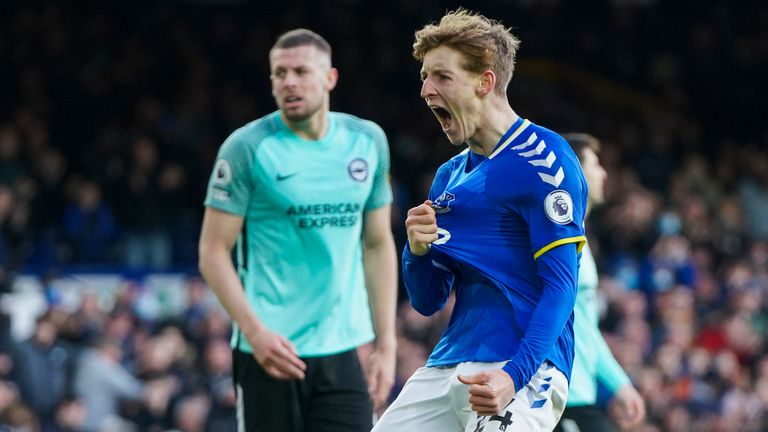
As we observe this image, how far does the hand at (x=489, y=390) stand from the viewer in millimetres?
3973

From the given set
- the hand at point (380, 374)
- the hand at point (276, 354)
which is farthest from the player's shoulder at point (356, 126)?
the hand at point (276, 354)

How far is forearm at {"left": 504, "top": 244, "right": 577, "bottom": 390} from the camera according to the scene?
4.07m

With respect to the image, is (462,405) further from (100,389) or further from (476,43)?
(100,389)

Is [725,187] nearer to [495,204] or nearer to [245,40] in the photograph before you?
[245,40]

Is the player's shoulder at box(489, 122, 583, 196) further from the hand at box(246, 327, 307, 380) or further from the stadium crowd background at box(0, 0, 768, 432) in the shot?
the stadium crowd background at box(0, 0, 768, 432)

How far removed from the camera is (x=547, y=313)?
410cm

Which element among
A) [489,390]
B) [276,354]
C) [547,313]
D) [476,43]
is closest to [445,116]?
[476,43]

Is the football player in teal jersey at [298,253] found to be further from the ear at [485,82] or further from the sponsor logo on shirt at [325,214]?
the ear at [485,82]

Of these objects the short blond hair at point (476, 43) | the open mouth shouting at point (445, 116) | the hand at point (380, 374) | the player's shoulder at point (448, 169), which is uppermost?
the short blond hair at point (476, 43)

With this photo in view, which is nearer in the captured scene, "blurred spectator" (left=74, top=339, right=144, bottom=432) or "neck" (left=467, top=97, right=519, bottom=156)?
"neck" (left=467, top=97, right=519, bottom=156)

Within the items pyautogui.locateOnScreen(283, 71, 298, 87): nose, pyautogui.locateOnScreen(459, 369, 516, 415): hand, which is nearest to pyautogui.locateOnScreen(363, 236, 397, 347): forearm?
pyautogui.locateOnScreen(283, 71, 298, 87): nose

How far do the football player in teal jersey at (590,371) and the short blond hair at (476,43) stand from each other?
1.98 meters

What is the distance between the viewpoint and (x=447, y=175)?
182 inches

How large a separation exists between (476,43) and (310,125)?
170 centimetres
